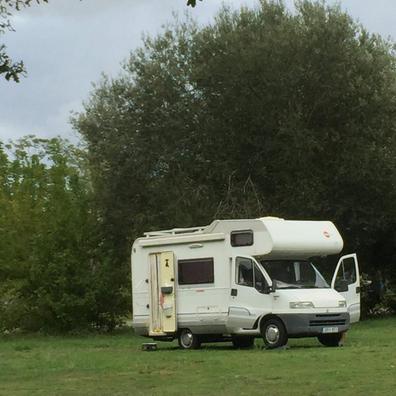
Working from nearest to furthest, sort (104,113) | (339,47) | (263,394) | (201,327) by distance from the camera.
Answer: (263,394) → (201,327) → (339,47) → (104,113)

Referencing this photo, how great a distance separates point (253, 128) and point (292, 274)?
1029cm

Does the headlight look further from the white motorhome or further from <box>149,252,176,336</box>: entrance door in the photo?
<box>149,252,176,336</box>: entrance door

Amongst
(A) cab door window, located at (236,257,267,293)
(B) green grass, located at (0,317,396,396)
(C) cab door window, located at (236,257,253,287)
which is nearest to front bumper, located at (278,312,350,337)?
(B) green grass, located at (0,317,396,396)

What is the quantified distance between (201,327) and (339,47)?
11860 millimetres

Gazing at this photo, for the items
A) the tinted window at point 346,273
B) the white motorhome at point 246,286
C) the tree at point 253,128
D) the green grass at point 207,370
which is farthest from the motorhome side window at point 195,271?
the tree at point 253,128

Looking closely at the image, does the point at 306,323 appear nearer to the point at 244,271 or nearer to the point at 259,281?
the point at 259,281

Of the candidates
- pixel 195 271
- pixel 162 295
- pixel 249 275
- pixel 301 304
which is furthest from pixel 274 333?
pixel 162 295

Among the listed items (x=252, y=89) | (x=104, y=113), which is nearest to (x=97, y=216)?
(x=104, y=113)

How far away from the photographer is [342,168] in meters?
28.1

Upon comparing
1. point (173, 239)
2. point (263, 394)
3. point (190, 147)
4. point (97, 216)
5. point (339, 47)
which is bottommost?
point (263, 394)

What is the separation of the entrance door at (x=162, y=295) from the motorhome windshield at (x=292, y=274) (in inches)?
96.3

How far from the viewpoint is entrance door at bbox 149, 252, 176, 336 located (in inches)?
804

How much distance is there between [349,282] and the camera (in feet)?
66.3

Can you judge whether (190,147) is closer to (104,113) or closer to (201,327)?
(104,113)
